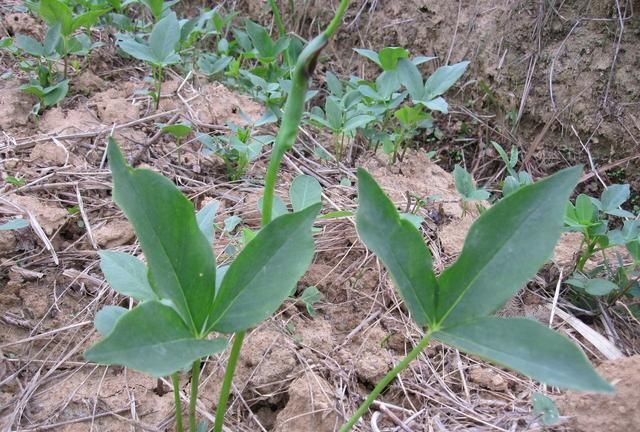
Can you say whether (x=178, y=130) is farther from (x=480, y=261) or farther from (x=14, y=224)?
(x=480, y=261)

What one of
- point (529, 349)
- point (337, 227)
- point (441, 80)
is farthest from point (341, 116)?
point (529, 349)

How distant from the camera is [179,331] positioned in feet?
2.73

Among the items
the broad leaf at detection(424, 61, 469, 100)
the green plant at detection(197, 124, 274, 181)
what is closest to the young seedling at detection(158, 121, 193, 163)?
the green plant at detection(197, 124, 274, 181)

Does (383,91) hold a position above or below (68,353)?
above

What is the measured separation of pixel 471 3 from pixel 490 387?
198 centimetres

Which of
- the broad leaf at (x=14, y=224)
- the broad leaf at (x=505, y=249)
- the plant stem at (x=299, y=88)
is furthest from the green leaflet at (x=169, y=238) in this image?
the broad leaf at (x=14, y=224)

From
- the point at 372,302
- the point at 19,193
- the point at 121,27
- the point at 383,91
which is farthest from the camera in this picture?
the point at 121,27

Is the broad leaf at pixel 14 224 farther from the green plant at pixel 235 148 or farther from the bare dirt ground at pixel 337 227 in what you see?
the green plant at pixel 235 148

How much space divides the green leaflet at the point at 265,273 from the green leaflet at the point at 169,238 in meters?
0.03

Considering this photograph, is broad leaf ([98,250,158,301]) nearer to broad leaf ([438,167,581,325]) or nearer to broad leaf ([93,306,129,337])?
broad leaf ([93,306,129,337])

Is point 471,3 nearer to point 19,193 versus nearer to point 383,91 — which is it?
point 383,91

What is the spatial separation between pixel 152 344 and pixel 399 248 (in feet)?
1.28

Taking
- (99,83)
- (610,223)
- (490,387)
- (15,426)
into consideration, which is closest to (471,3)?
(610,223)

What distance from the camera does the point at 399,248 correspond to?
0.90 metres
